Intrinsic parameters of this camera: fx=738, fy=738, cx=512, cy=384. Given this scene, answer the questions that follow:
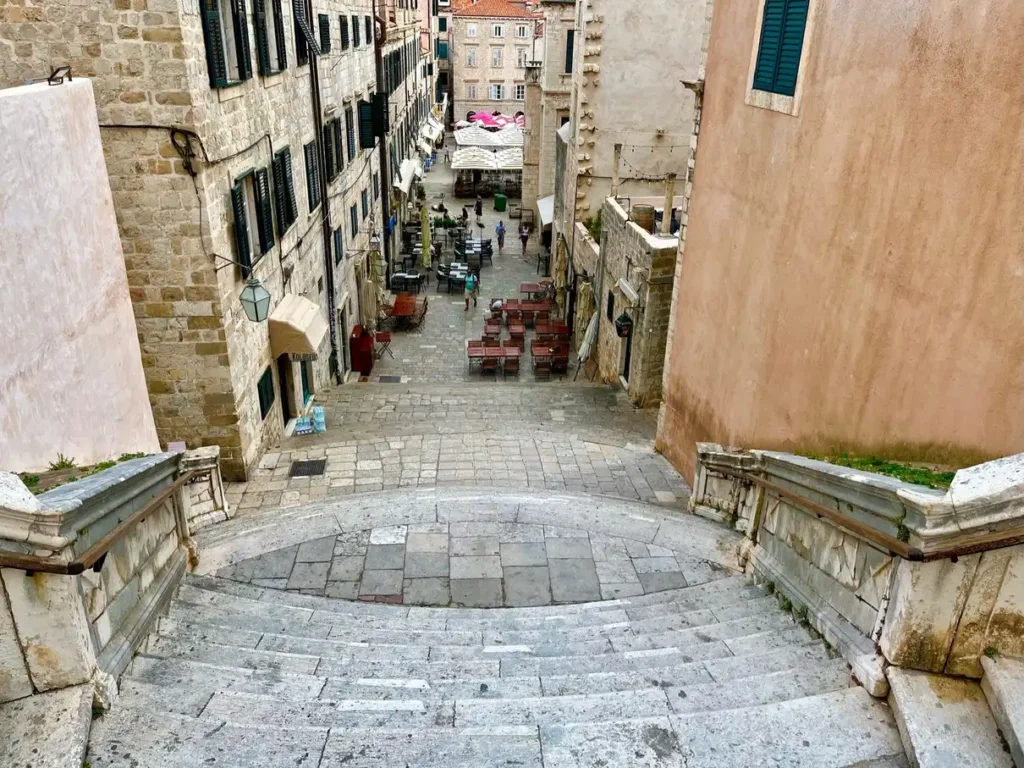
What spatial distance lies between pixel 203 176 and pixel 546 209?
23183 mm

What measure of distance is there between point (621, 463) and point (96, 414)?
23.8 feet

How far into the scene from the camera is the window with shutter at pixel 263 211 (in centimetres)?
1123

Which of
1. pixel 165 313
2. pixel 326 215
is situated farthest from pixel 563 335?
pixel 165 313

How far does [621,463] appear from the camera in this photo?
37.6ft

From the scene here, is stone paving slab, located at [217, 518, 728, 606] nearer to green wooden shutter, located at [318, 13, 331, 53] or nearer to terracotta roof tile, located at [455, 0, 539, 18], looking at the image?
green wooden shutter, located at [318, 13, 331, 53]

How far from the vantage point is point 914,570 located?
4023 millimetres

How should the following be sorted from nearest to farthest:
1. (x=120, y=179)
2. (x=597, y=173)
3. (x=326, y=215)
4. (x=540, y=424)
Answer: (x=120, y=179) < (x=540, y=424) < (x=326, y=215) < (x=597, y=173)

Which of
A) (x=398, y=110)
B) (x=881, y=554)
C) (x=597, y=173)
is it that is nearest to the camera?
(x=881, y=554)

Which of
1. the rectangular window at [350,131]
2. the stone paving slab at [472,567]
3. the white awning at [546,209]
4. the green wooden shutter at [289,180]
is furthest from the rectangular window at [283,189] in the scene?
the white awning at [546,209]

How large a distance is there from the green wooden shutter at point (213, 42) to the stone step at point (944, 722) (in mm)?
9486

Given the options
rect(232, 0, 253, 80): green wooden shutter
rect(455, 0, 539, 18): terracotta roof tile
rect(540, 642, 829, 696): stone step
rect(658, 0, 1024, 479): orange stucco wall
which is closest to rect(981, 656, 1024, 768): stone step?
rect(540, 642, 829, 696): stone step

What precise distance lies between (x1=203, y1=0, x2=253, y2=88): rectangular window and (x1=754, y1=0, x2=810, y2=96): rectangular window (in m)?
6.63

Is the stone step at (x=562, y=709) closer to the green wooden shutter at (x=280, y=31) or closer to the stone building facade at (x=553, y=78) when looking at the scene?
the green wooden shutter at (x=280, y=31)

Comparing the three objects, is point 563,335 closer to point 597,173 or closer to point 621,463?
point 597,173
